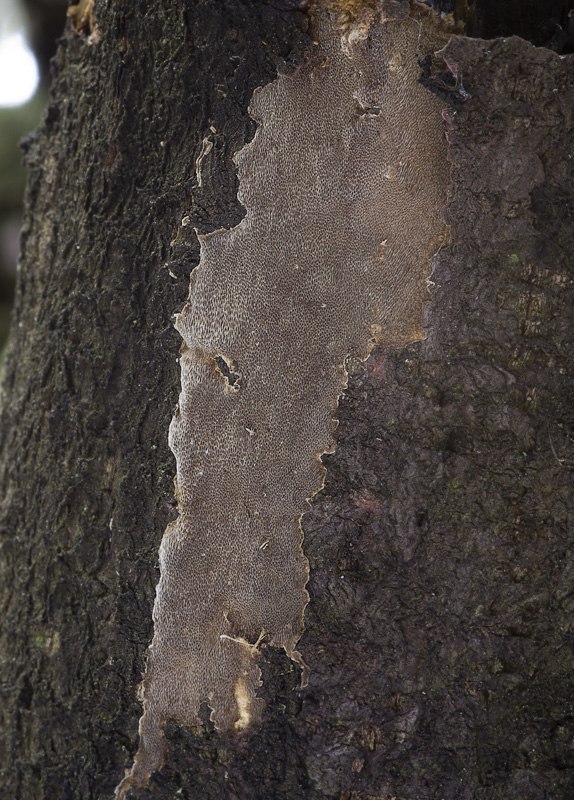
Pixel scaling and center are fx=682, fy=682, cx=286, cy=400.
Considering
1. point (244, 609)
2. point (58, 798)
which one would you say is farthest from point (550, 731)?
point (58, 798)

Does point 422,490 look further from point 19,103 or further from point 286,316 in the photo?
point 19,103

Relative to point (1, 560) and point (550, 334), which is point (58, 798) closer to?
point (1, 560)

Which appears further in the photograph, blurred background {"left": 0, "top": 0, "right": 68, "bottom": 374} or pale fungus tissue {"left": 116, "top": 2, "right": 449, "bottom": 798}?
blurred background {"left": 0, "top": 0, "right": 68, "bottom": 374}

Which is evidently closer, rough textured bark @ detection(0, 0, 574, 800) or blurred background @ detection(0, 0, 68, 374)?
rough textured bark @ detection(0, 0, 574, 800)

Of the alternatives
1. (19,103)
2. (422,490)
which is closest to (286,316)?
(422,490)

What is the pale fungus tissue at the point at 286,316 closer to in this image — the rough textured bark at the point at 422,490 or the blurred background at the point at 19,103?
the rough textured bark at the point at 422,490

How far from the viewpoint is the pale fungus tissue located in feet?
2.62

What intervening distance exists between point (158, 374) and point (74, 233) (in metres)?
0.28

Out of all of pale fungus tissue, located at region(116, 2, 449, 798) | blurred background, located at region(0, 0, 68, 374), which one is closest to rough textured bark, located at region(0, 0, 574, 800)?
pale fungus tissue, located at region(116, 2, 449, 798)

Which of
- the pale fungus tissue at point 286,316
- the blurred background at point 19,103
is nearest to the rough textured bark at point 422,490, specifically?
the pale fungus tissue at point 286,316

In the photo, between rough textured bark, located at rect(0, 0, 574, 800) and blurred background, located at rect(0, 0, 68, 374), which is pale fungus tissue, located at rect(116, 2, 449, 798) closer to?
rough textured bark, located at rect(0, 0, 574, 800)

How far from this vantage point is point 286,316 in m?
0.80

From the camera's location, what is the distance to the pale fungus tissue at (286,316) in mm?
800

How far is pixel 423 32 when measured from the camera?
0.81 meters
